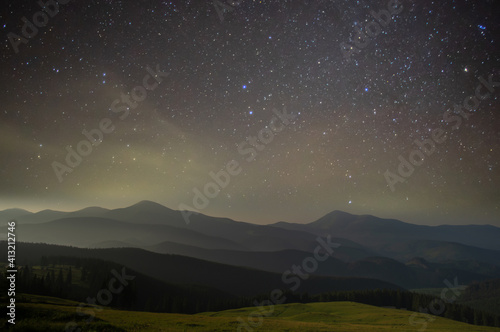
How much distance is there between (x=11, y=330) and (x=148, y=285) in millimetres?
194950

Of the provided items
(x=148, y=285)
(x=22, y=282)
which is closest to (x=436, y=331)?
(x=22, y=282)

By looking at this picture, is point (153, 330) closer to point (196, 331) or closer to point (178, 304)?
point (196, 331)

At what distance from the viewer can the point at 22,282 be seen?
88875 mm

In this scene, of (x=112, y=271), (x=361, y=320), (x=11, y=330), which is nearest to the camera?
(x=11, y=330)

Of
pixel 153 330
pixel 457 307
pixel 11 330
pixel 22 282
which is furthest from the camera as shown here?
pixel 457 307

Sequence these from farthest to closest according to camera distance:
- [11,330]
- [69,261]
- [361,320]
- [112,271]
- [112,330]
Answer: [69,261], [112,271], [361,320], [112,330], [11,330]

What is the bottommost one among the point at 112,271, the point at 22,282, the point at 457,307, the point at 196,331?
the point at 457,307

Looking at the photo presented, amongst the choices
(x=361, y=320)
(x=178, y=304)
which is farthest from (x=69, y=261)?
(x=361, y=320)

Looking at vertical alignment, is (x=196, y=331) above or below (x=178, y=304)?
above

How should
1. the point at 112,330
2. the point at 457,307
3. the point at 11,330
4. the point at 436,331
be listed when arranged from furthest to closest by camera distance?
the point at 457,307
the point at 436,331
the point at 112,330
the point at 11,330

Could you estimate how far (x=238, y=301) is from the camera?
14750 centimetres

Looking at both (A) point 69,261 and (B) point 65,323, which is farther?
(A) point 69,261

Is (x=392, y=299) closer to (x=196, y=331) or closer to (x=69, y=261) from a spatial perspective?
(x=196, y=331)

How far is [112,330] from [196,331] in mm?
8446
